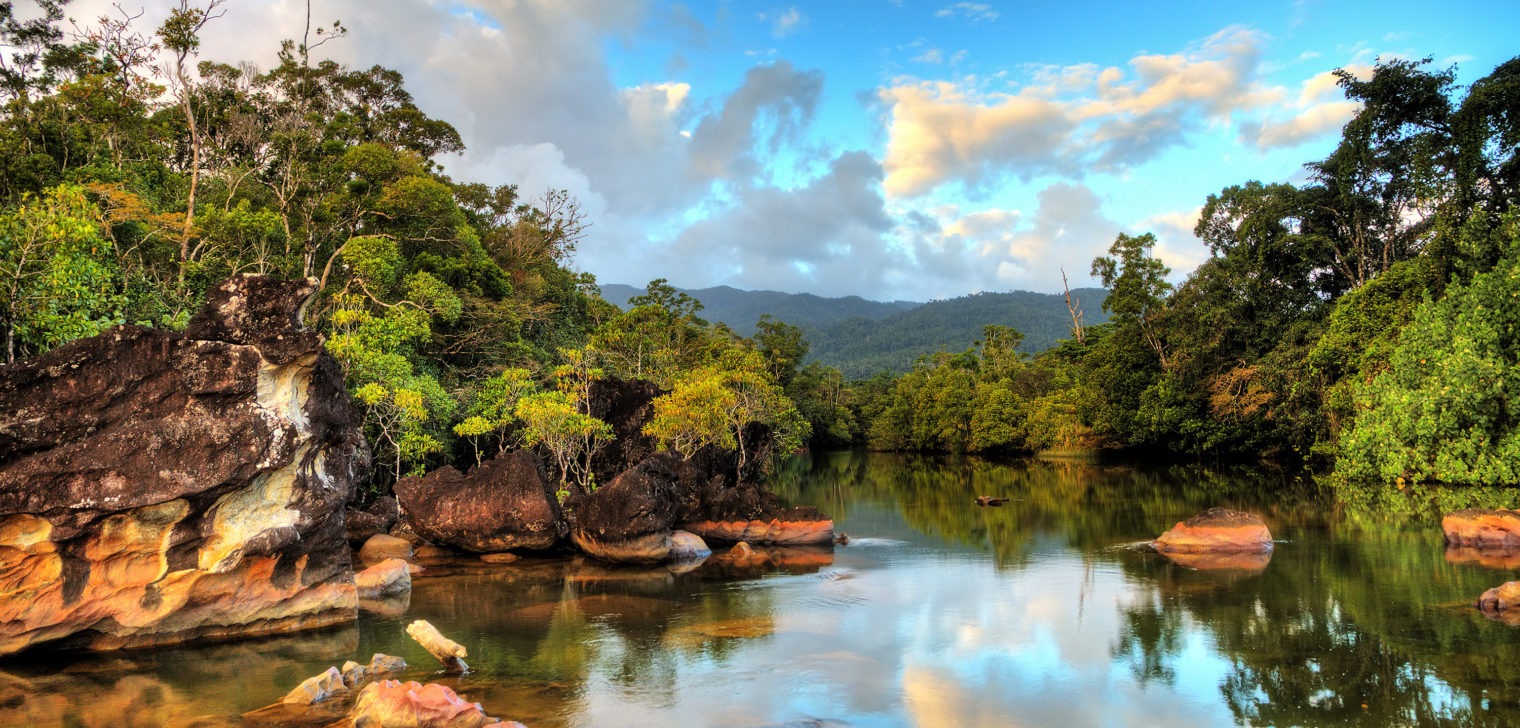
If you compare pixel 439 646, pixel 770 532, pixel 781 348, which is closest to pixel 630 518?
pixel 770 532

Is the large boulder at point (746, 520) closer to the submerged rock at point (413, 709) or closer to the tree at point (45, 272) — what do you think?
the submerged rock at point (413, 709)

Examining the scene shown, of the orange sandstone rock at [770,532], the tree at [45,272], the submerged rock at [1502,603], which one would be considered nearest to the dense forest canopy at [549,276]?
the tree at [45,272]

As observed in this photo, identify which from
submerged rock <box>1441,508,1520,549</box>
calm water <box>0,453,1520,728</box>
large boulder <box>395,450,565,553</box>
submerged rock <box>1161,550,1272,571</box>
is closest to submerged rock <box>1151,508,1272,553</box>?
submerged rock <box>1161,550,1272,571</box>

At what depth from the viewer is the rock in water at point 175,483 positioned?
12.2 metres

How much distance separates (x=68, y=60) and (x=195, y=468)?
3038 centimetres

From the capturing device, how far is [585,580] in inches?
770

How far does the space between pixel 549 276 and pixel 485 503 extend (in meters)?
25.1

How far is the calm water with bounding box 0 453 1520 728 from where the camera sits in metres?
10.7

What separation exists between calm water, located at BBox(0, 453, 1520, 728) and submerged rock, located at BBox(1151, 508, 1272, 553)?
0.61 m

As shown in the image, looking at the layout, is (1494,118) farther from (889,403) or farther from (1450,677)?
(889,403)

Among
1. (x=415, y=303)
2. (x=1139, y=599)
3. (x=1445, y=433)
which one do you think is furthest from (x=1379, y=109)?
(x=415, y=303)

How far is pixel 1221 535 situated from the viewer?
68.1 ft

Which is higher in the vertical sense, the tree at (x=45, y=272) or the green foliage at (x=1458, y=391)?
the tree at (x=45, y=272)

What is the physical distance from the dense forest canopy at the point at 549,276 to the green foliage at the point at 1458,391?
87 mm
